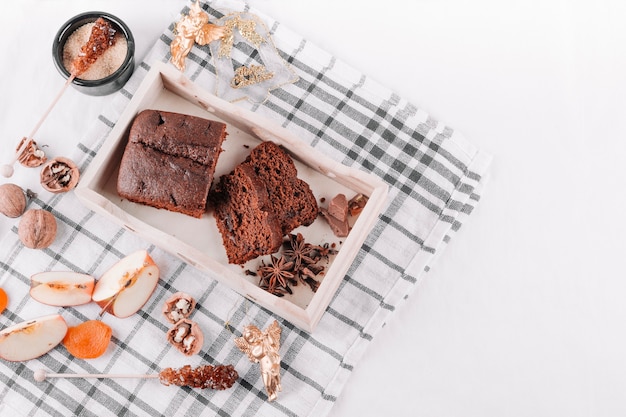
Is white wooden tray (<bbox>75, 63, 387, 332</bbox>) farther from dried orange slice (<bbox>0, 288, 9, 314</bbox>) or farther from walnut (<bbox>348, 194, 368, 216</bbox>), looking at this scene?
dried orange slice (<bbox>0, 288, 9, 314</bbox>)

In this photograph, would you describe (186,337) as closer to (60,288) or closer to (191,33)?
(60,288)

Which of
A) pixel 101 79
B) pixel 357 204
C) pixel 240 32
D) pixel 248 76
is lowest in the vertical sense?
pixel 101 79

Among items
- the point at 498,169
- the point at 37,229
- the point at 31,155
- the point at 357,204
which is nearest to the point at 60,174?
the point at 31,155

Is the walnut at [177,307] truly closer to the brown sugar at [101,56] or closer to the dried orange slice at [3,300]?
the dried orange slice at [3,300]

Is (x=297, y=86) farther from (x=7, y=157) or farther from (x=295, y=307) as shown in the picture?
(x=7, y=157)

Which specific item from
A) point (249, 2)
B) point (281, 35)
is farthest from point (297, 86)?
point (249, 2)

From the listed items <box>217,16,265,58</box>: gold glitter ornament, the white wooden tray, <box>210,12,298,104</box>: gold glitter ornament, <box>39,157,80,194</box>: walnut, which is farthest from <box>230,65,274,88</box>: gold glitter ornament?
<box>39,157,80,194</box>: walnut
